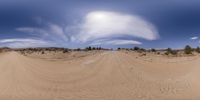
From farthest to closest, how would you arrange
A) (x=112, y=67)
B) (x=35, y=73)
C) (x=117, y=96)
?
(x=112, y=67), (x=35, y=73), (x=117, y=96)

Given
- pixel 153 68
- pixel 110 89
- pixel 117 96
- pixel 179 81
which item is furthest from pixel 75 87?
pixel 153 68

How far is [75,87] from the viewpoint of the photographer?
18.6m

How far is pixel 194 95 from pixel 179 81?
3.21 m

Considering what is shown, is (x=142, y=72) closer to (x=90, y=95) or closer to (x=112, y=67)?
(x=112, y=67)

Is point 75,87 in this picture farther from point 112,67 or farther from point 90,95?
point 112,67

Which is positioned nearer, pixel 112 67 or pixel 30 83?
pixel 30 83

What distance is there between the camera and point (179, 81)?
2009cm

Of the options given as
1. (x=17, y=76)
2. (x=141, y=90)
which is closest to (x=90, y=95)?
(x=141, y=90)

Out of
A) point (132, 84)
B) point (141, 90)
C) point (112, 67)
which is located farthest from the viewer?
point (112, 67)

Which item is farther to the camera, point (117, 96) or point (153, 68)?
point (153, 68)

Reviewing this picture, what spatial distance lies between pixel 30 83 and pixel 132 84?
587cm

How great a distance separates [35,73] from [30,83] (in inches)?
111

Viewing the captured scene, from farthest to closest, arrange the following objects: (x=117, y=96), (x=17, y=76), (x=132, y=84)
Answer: (x=17, y=76) → (x=132, y=84) → (x=117, y=96)

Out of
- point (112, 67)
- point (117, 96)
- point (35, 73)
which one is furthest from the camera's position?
point (112, 67)
